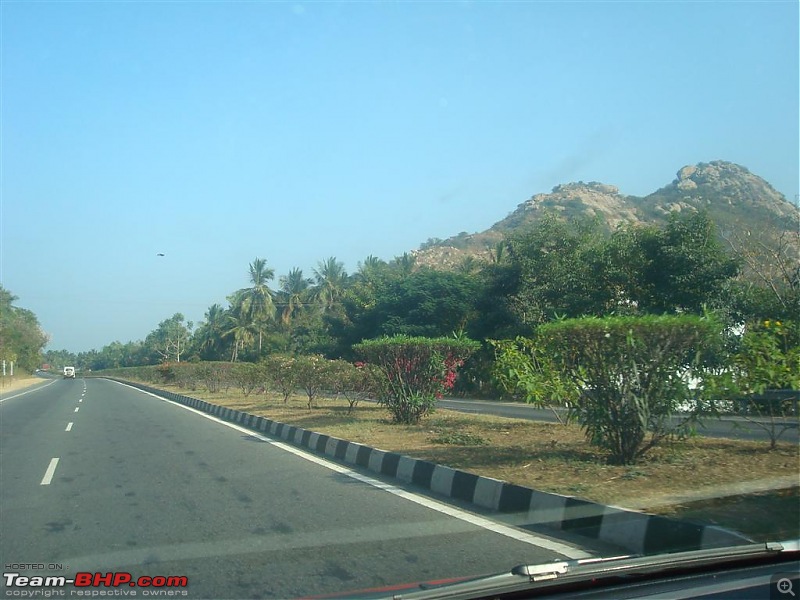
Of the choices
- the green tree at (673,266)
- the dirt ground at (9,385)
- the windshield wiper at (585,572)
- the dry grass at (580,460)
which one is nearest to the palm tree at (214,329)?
the dirt ground at (9,385)

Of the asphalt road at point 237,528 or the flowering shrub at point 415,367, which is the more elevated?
the flowering shrub at point 415,367

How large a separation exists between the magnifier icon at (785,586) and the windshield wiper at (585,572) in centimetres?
31

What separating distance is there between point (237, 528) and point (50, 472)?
5074 millimetres

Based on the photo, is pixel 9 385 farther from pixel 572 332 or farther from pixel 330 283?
pixel 572 332

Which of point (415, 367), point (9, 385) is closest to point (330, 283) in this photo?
point (9, 385)

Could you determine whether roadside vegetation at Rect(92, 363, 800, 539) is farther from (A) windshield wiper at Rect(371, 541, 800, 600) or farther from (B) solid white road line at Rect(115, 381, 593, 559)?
(A) windshield wiper at Rect(371, 541, 800, 600)

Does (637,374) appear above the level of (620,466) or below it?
above

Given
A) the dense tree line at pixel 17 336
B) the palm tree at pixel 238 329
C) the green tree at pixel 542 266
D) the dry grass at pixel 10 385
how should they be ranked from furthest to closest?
the dense tree line at pixel 17 336
the palm tree at pixel 238 329
the dry grass at pixel 10 385
the green tree at pixel 542 266

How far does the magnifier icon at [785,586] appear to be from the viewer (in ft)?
11.3

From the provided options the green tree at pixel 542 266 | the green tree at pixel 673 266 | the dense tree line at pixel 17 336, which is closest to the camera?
the green tree at pixel 673 266

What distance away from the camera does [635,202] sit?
4277 inches

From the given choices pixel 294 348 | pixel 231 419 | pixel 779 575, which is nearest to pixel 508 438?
pixel 779 575

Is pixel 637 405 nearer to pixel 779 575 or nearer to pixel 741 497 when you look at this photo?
pixel 741 497

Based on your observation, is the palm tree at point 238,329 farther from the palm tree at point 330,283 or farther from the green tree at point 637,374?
the green tree at point 637,374
